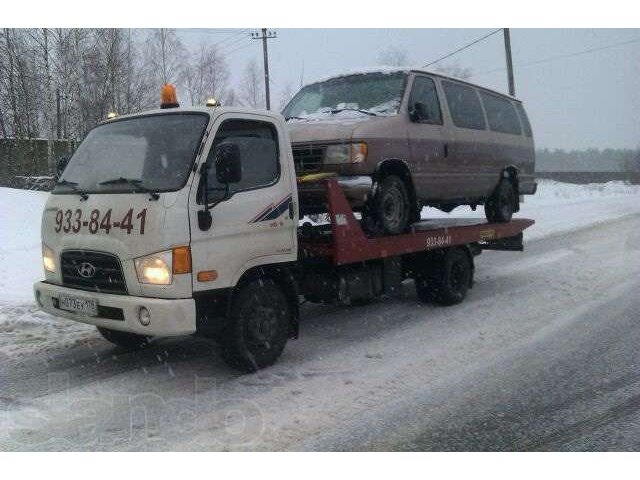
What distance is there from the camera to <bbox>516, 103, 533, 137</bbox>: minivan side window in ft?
32.0

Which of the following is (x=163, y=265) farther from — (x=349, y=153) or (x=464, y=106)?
(x=464, y=106)

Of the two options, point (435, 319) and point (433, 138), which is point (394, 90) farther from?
point (435, 319)

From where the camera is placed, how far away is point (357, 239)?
19.0ft

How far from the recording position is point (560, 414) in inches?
159

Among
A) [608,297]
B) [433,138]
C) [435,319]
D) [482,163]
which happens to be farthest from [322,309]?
[608,297]

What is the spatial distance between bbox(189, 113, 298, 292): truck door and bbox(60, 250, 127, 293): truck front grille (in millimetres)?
604

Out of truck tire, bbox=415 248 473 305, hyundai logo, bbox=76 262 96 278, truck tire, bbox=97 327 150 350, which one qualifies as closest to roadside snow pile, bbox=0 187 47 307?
truck tire, bbox=97 327 150 350

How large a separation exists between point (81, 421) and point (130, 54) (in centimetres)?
2483

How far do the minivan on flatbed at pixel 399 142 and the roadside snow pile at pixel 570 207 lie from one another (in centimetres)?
516

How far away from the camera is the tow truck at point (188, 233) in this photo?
4297 millimetres

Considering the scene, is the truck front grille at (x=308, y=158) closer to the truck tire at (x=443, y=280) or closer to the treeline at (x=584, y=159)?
the truck tire at (x=443, y=280)

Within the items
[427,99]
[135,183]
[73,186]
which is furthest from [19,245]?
[427,99]

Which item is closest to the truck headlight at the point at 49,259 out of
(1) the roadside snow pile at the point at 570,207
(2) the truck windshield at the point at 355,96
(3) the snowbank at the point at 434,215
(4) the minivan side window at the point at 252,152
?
(4) the minivan side window at the point at 252,152

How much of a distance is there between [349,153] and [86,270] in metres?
2.72
